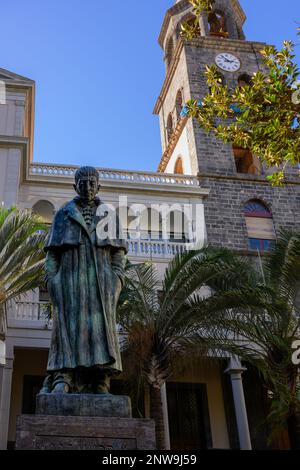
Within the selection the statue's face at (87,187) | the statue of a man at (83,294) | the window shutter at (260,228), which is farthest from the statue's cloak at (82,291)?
the window shutter at (260,228)

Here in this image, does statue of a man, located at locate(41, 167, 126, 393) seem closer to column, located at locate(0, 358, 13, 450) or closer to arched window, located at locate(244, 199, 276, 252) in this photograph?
column, located at locate(0, 358, 13, 450)

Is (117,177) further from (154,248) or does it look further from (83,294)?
(83,294)

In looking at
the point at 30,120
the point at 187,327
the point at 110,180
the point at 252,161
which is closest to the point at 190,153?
the point at 252,161

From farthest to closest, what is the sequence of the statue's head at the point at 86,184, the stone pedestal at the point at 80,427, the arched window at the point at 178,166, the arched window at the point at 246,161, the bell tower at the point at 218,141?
the arched window at the point at 178,166, the arched window at the point at 246,161, the bell tower at the point at 218,141, the statue's head at the point at 86,184, the stone pedestal at the point at 80,427

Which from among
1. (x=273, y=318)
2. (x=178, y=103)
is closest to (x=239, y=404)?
(x=273, y=318)

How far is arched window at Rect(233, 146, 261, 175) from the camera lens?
27.2 metres

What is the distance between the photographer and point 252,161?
2761 centimetres

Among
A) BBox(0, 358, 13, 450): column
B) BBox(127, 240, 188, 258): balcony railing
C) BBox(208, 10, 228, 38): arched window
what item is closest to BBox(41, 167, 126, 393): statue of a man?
BBox(0, 358, 13, 450): column

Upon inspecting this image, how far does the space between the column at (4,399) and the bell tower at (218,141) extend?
10.3 meters

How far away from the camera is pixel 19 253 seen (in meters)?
13.1

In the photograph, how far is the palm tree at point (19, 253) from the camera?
12.8m

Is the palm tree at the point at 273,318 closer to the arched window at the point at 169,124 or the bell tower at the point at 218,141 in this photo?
the bell tower at the point at 218,141

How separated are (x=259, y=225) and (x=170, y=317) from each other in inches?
490

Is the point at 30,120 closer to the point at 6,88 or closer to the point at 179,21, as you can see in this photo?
the point at 6,88
